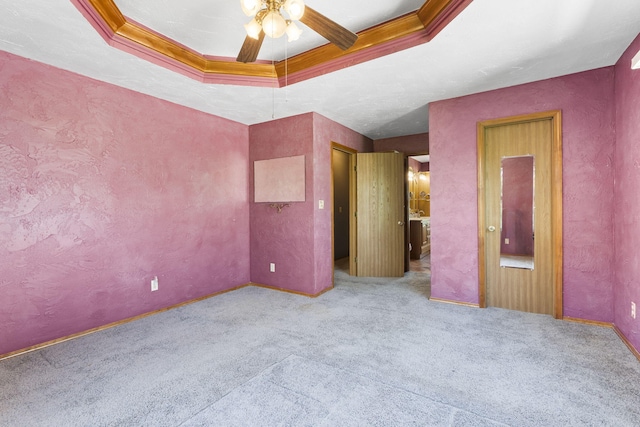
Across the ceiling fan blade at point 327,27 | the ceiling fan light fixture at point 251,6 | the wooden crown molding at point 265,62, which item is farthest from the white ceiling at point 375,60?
the ceiling fan light fixture at point 251,6

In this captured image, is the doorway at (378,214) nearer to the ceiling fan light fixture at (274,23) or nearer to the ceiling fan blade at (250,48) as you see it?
the ceiling fan blade at (250,48)

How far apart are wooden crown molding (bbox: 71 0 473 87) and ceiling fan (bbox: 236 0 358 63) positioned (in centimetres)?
76

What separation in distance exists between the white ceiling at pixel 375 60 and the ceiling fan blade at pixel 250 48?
17.6 inches

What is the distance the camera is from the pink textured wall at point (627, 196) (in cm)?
224

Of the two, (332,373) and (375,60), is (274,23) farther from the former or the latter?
(332,373)

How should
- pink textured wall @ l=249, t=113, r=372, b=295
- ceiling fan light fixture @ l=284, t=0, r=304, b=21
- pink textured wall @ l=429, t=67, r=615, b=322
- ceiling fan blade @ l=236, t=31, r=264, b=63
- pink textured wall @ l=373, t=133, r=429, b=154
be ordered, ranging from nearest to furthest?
1. ceiling fan light fixture @ l=284, t=0, r=304, b=21
2. ceiling fan blade @ l=236, t=31, r=264, b=63
3. pink textured wall @ l=429, t=67, r=615, b=322
4. pink textured wall @ l=249, t=113, r=372, b=295
5. pink textured wall @ l=373, t=133, r=429, b=154

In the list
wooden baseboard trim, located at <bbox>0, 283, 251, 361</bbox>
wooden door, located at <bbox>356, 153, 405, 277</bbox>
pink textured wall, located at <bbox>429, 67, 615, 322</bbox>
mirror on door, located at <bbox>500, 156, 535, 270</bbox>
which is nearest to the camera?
wooden baseboard trim, located at <bbox>0, 283, 251, 361</bbox>

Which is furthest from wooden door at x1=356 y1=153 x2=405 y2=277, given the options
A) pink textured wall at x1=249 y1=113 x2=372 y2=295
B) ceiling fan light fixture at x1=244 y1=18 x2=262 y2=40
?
ceiling fan light fixture at x1=244 y1=18 x2=262 y2=40

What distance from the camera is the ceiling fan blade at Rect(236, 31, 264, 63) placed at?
5.83 ft

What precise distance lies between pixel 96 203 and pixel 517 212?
4.27 meters

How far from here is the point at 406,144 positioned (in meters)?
5.17

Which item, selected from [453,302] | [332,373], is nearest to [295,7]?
[332,373]

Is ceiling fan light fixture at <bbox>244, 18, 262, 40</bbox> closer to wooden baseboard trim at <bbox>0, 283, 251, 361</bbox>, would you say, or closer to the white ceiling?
the white ceiling

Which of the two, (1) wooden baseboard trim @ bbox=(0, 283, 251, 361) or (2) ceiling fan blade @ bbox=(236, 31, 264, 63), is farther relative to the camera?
(1) wooden baseboard trim @ bbox=(0, 283, 251, 361)
